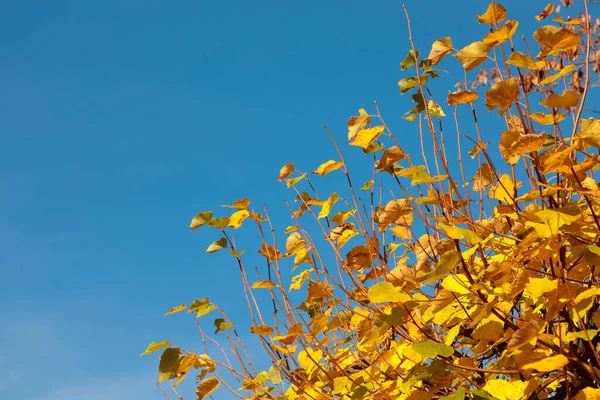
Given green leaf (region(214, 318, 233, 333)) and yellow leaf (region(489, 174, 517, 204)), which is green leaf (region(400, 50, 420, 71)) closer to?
yellow leaf (region(489, 174, 517, 204))

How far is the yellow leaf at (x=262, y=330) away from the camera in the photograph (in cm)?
257

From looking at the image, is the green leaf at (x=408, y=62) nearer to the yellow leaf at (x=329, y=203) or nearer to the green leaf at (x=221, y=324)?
the yellow leaf at (x=329, y=203)

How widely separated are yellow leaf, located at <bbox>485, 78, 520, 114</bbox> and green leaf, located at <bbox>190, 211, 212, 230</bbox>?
3.82 ft

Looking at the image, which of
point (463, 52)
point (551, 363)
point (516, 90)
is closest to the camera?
point (551, 363)

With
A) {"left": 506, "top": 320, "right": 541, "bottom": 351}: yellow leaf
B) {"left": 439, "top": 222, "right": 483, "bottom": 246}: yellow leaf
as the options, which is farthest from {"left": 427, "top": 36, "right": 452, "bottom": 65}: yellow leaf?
{"left": 506, "top": 320, "right": 541, "bottom": 351}: yellow leaf

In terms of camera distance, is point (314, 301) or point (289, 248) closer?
point (289, 248)

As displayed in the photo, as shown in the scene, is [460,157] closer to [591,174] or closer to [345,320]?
[591,174]

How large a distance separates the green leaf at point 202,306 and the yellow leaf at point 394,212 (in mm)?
769

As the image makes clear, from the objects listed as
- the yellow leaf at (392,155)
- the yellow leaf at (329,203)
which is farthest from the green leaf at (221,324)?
the yellow leaf at (392,155)

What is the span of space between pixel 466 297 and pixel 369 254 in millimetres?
471

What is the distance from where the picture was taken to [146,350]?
2.24m

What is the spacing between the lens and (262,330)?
8.48 ft

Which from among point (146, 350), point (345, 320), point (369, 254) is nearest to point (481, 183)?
point (369, 254)

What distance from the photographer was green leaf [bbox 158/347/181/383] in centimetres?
221
